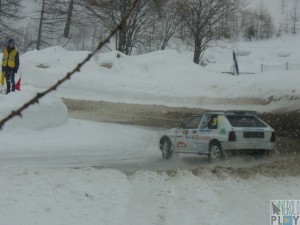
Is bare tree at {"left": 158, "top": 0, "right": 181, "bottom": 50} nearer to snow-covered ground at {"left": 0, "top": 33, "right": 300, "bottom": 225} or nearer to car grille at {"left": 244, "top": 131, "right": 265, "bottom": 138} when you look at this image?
snow-covered ground at {"left": 0, "top": 33, "right": 300, "bottom": 225}

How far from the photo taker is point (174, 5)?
142 ft

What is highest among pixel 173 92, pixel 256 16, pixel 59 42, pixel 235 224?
pixel 256 16

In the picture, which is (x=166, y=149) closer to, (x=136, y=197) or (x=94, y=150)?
(x=94, y=150)

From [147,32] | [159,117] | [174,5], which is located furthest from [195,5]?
[159,117]

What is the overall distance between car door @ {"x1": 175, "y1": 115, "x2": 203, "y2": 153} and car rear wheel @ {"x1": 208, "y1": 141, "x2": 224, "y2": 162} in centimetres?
69

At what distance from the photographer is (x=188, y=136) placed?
1439cm

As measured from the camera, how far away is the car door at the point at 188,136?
14258mm

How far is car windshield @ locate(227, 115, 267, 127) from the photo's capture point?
13.5m

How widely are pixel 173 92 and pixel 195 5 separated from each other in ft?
47.9

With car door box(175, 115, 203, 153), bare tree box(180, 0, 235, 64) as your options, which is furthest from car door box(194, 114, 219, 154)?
bare tree box(180, 0, 235, 64)

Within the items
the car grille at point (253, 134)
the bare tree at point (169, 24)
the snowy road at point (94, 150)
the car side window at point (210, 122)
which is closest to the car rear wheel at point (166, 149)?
the snowy road at point (94, 150)

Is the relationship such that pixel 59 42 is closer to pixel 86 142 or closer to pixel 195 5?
pixel 195 5

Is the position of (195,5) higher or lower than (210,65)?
higher

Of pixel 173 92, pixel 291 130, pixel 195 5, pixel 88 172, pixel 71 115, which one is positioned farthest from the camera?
pixel 195 5
